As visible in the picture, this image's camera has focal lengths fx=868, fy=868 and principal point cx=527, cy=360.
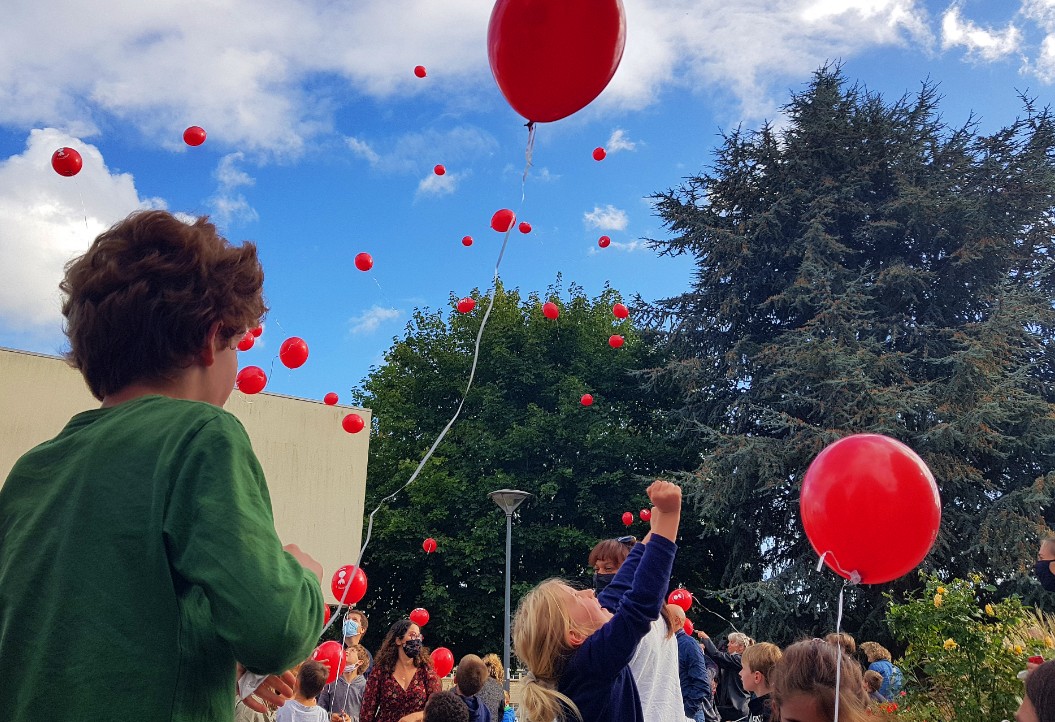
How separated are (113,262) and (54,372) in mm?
15687

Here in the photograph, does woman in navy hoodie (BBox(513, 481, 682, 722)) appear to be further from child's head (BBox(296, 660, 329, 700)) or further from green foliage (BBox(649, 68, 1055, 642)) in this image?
green foliage (BBox(649, 68, 1055, 642))

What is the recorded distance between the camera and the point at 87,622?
1.16m

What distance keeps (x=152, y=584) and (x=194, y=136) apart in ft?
18.2

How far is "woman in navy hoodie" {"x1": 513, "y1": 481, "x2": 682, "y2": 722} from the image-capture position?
93.5 inches

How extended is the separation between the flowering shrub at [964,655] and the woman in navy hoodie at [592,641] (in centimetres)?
413

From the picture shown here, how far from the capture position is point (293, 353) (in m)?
6.83

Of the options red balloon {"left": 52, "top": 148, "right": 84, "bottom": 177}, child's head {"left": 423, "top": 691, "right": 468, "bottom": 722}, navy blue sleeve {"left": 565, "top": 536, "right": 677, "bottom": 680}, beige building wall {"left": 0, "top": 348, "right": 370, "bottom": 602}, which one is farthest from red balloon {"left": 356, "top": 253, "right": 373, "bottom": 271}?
beige building wall {"left": 0, "top": 348, "right": 370, "bottom": 602}

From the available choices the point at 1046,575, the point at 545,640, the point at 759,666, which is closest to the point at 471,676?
the point at 759,666

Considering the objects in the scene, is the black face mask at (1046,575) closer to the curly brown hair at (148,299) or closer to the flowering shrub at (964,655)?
the flowering shrub at (964,655)

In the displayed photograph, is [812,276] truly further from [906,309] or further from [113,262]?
[113,262]

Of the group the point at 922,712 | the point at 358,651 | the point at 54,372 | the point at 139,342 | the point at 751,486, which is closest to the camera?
the point at 139,342

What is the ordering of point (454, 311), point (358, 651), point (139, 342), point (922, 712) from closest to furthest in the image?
1. point (139, 342)
2. point (922, 712)
3. point (358, 651)
4. point (454, 311)

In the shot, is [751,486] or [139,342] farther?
[751,486]

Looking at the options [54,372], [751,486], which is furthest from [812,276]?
[54,372]
